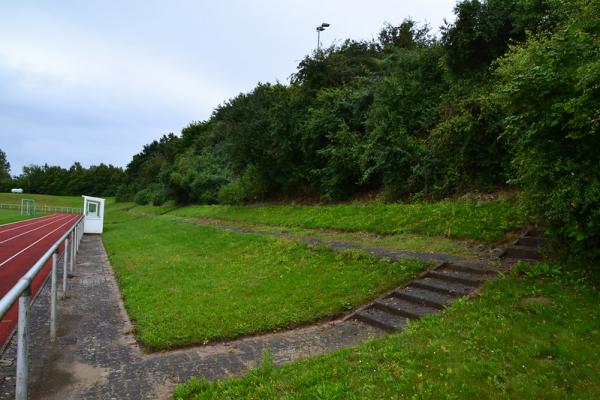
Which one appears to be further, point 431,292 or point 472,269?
point 472,269

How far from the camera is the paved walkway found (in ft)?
13.9

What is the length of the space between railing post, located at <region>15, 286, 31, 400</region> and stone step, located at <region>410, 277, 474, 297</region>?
212 inches

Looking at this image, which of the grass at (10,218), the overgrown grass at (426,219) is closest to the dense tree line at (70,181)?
the grass at (10,218)

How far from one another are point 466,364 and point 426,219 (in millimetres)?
7558

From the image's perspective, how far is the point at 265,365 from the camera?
4.39 metres

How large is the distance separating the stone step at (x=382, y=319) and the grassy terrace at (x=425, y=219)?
12.6 feet

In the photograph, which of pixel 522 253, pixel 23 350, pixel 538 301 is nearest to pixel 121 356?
pixel 23 350

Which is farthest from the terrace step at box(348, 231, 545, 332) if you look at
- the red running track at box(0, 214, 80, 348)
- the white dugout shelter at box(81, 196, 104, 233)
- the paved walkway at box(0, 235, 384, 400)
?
the white dugout shelter at box(81, 196, 104, 233)

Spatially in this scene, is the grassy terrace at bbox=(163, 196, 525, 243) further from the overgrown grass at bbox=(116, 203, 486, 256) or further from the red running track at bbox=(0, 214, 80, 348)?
the red running track at bbox=(0, 214, 80, 348)

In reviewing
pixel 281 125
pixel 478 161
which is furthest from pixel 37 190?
pixel 478 161

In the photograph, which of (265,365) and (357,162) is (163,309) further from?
(357,162)

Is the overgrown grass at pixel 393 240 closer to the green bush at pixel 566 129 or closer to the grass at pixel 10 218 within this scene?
the green bush at pixel 566 129

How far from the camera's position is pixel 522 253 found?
24.7 ft

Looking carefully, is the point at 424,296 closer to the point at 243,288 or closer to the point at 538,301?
the point at 538,301
